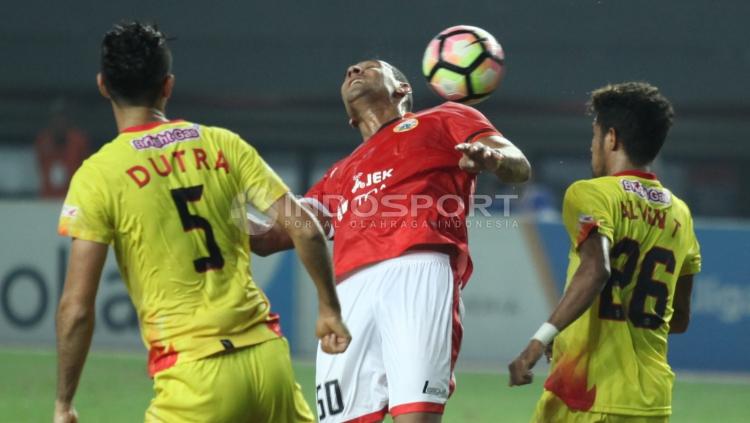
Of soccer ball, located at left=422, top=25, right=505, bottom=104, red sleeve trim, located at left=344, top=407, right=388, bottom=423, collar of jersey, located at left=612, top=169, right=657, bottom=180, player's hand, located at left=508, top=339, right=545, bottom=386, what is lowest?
red sleeve trim, located at left=344, top=407, right=388, bottom=423

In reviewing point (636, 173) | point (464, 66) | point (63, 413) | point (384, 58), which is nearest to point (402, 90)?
point (464, 66)

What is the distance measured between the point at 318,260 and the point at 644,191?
158 centimetres

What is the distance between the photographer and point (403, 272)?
5520 millimetres

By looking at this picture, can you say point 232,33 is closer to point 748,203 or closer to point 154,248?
point 748,203

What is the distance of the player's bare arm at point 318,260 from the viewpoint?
4234mm

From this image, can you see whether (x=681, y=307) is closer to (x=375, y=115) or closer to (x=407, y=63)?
(x=375, y=115)

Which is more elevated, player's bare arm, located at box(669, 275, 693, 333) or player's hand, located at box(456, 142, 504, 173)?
player's hand, located at box(456, 142, 504, 173)

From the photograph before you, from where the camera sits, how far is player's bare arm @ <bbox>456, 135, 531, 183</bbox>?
4.92 m

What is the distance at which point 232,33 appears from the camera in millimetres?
21688

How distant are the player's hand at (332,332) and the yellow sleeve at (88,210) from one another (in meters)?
0.81

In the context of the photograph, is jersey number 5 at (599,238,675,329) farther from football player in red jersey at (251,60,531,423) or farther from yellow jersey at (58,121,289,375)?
yellow jersey at (58,121,289,375)

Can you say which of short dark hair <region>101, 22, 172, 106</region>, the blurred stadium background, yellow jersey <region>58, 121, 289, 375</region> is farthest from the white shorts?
the blurred stadium background

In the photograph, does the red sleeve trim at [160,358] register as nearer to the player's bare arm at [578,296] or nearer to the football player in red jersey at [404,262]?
the football player in red jersey at [404,262]

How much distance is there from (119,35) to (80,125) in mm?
16455
